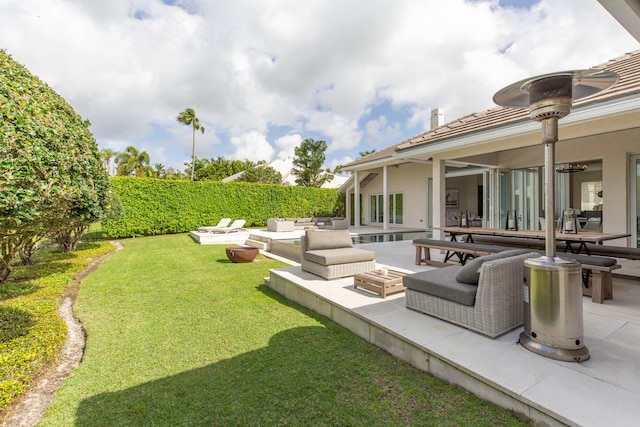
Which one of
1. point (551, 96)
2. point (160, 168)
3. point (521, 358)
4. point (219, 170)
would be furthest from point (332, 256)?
point (160, 168)

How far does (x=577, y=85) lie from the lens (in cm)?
287

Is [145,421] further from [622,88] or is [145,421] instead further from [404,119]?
[404,119]

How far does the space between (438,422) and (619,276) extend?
567cm

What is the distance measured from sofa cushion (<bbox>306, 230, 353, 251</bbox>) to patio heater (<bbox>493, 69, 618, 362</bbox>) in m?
3.64

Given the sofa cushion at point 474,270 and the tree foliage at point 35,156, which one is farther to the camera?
the sofa cushion at point 474,270

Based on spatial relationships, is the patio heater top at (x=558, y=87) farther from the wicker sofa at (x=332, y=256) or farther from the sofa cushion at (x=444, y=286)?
the wicker sofa at (x=332, y=256)

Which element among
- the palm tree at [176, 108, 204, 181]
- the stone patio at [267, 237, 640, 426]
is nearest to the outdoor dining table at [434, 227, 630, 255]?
the stone patio at [267, 237, 640, 426]

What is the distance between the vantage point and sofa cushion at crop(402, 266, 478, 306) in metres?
3.23

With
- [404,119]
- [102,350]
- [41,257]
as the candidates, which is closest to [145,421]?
[102,350]

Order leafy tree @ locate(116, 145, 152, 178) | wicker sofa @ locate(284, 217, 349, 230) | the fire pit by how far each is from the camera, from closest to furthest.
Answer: the fire pit → wicker sofa @ locate(284, 217, 349, 230) → leafy tree @ locate(116, 145, 152, 178)

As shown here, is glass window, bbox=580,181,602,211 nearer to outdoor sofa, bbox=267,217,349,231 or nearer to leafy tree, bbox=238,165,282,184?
outdoor sofa, bbox=267,217,349,231

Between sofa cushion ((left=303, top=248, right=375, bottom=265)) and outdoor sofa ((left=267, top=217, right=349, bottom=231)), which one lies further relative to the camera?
outdoor sofa ((left=267, top=217, right=349, bottom=231))

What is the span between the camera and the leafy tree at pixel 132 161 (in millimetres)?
37841

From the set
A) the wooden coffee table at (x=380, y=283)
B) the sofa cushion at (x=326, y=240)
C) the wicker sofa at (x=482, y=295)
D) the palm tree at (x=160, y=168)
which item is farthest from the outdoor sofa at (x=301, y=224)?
the palm tree at (x=160, y=168)
